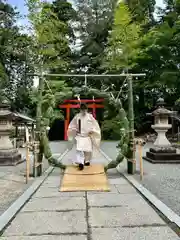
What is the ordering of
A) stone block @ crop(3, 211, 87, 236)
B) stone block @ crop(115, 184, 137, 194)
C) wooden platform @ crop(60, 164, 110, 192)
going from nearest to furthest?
stone block @ crop(3, 211, 87, 236), stone block @ crop(115, 184, 137, 194), wooden platform @ crop(60, 164, 110, 192)

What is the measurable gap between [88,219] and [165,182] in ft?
10.5

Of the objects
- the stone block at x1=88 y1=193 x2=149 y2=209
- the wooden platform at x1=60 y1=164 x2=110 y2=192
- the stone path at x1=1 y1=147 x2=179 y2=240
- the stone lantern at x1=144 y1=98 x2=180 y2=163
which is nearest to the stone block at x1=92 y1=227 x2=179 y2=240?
the stone path at x1=1 y1=147 x2=179 y2=240

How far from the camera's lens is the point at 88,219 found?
391 cm

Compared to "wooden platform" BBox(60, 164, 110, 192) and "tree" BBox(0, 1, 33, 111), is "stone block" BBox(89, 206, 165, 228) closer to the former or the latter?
"wooden platform" BBox(60, 164, 110, 192)

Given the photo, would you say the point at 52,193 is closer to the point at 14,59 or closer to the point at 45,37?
the point at 45,37

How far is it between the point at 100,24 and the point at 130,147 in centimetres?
1928

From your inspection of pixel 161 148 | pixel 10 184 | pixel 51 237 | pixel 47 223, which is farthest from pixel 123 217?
pixel 161 148

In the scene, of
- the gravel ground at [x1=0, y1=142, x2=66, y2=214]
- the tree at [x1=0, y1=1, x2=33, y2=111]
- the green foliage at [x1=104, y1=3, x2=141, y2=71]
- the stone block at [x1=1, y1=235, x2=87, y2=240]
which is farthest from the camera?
the tree at [x1=0, y1=1, x2=33, y2=111]

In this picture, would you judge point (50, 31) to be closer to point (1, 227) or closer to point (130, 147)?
point (130, 147)

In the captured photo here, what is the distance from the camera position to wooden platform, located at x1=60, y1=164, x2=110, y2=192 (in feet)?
19.1

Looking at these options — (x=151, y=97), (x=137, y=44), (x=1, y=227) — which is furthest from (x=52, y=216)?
(x=151, y=97)

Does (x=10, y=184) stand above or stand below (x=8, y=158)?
below

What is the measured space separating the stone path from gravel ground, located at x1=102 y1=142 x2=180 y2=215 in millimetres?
396

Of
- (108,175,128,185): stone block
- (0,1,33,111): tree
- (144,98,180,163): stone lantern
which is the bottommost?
(108,175,128,185): stone block
